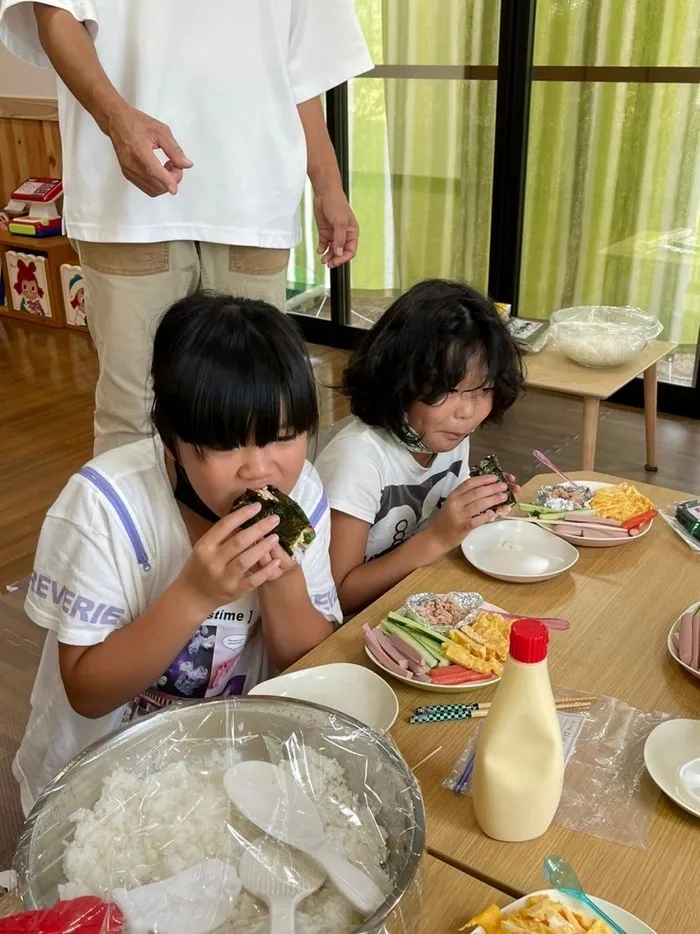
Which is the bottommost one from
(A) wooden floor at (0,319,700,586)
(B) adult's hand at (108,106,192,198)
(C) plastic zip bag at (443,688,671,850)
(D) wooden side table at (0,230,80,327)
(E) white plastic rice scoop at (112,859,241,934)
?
(A) wooden floor at (0,319,700,586)

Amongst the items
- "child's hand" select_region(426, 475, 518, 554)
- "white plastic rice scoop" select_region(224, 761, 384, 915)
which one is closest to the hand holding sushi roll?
"child's hand" select_region(426, 475, 518, 554)

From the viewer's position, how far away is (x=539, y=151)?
3795mm

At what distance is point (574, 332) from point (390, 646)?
2.03m

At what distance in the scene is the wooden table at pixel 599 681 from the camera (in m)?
0.75

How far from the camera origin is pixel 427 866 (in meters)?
0.76

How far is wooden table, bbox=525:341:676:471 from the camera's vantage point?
2600 mm

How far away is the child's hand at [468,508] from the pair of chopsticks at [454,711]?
38 centimetres

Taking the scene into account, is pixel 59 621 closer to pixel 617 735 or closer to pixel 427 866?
pixel 427 866

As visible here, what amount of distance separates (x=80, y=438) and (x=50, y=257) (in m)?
1.85

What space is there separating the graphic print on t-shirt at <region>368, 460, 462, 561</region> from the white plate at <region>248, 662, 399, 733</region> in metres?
0.60

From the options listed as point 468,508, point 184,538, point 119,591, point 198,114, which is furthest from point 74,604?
point 198,114

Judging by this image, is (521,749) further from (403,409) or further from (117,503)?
(403,409)

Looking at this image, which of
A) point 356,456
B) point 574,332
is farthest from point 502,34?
point 356,456

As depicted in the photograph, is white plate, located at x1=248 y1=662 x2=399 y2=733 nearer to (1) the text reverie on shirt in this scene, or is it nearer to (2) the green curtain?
(1) the text reverie on shirt
